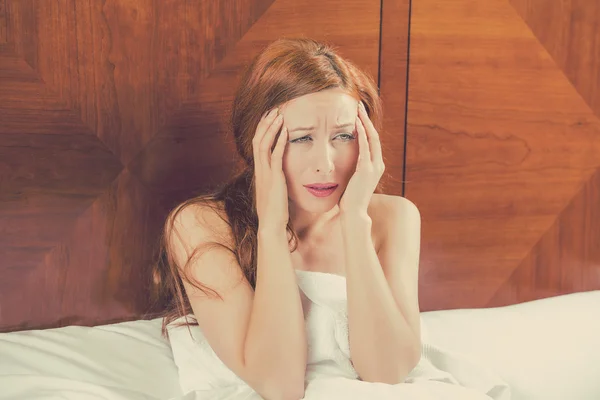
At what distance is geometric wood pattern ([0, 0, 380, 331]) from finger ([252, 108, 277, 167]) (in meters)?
0.31

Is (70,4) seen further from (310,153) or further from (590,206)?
(590,206)

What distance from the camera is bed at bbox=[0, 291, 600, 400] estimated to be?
1374 millimetres

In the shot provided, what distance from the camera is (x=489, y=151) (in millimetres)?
1945

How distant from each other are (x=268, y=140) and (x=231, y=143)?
1.15 ft

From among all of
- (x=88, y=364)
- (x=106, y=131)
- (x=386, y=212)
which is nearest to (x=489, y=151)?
(x=386, y=212)

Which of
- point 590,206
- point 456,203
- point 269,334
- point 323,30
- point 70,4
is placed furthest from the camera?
point 590,206

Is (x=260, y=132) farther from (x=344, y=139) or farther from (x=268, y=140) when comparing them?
(x=344, y=139)

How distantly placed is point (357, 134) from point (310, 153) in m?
0.13

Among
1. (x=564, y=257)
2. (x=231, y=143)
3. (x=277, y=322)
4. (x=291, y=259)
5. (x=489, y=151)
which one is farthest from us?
(x=564, y=257)

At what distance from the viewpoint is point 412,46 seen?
1.82 m

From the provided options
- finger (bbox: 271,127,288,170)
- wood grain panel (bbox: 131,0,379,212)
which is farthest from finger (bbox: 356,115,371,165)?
wood grain panel (bbox: 131,0,379,212)

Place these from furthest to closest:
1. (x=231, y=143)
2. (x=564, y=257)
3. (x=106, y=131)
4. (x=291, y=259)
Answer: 1. (x=564, y=257)
2. (x=231, y=143)
3. (x=106, y=131)
4. (x=291, y=259)

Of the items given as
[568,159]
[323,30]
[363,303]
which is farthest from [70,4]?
[568,159]

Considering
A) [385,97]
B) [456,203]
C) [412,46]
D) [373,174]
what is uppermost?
[412,46]
